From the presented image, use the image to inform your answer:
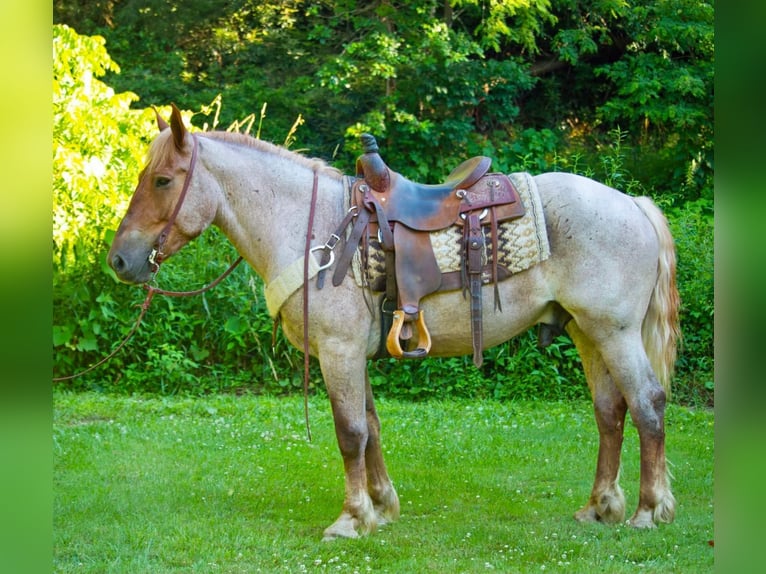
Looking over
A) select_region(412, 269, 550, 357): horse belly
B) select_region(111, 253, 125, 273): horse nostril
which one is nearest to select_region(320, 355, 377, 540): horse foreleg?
select_region(412, 269, 550, 357): horse belly

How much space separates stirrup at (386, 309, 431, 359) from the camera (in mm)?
4113

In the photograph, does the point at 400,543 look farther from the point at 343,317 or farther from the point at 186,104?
the point at 186,104

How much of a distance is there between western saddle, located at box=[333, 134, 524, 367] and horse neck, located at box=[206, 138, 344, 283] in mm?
195

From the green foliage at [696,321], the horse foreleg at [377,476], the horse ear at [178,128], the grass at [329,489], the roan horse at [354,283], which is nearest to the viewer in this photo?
the horse ear at [178,128]

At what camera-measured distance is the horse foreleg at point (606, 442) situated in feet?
14.7

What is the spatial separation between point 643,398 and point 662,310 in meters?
0.51

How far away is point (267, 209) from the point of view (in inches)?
169

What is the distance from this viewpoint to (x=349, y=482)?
13.9 ft

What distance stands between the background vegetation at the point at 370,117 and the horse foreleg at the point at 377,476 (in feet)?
11.6

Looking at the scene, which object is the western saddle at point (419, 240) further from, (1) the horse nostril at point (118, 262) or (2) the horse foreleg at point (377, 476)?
(1) the horse nostril at point (118, 262)

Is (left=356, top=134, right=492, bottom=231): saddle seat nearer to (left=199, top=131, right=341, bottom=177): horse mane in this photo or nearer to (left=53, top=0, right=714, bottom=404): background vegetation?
(left=199, top=131, right=341, bottom=177): horse mane

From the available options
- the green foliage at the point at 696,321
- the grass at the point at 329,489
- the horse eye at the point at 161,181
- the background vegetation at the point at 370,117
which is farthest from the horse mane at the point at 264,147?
the green foliage at the point at 696,321
